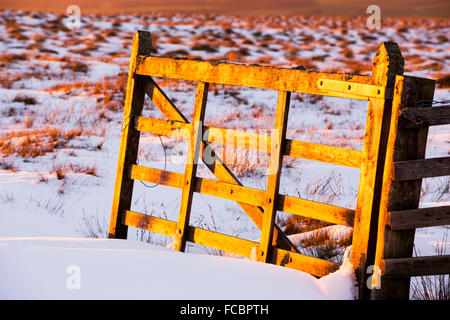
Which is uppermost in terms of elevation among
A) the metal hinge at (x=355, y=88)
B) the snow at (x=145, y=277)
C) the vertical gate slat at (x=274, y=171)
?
the metal hinge at (x=355, y=88)

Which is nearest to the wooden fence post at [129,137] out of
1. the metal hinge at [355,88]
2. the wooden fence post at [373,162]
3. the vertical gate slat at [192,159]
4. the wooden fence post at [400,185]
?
the vertical gate slat at [192,159]

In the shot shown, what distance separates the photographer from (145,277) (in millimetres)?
4137

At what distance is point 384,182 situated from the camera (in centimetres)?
402

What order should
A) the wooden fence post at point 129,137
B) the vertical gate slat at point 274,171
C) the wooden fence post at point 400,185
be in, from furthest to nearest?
the wooden fence post at point 129,137 → the vertical gate slat at point 274,171 → the wooden fence post at point 400,185

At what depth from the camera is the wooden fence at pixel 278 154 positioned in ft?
13.2

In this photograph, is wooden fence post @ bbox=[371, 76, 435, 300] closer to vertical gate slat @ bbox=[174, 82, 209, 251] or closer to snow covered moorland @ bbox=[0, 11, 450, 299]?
snow covered moorland @ bbox=[0, 11, 450, 299]

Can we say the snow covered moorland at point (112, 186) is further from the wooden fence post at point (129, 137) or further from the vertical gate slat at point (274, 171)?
the wooden fence post at point (129, 137)

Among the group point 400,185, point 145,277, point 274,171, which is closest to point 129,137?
point 274,171

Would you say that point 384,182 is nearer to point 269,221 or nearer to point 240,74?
point 269,221

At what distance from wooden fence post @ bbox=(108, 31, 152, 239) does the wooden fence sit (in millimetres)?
11

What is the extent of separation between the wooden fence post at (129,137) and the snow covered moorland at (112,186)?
0.49m

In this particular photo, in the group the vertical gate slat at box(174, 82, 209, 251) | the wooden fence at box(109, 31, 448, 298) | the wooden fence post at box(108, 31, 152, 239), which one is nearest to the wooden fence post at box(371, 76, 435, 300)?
the wooden fence at box(109, 31, 448, 298)

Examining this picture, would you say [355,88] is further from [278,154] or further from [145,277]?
[145,277]

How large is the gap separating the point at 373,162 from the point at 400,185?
0.26m
